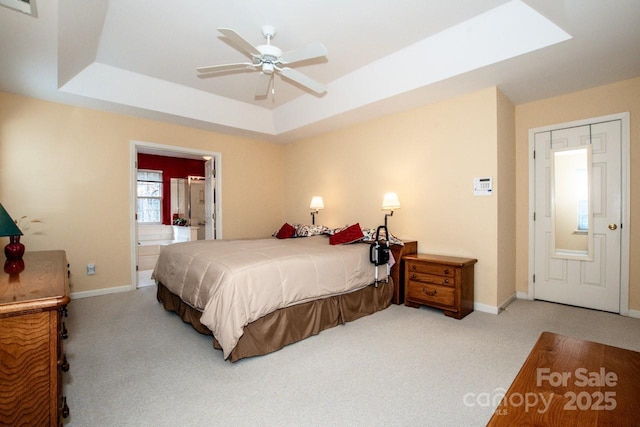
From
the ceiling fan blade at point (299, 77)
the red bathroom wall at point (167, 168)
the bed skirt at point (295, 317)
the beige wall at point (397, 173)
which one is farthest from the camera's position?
the red bathroom wall at point (167, 168)

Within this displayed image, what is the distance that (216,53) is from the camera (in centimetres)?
340

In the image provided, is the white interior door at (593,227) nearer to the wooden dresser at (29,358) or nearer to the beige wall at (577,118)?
the beige wall at (577,118)

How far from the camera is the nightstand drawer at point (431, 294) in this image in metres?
3.25

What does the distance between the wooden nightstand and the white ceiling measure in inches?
78.3

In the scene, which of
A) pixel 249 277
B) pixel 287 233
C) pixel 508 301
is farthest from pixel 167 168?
pixel 508 301

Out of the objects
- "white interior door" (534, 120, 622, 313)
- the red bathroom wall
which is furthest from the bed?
the red bathroom wall

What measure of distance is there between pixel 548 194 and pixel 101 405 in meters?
4.87

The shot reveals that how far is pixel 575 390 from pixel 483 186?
111 inches

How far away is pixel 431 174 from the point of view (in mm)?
3906

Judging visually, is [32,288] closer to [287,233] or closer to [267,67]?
[267,67]

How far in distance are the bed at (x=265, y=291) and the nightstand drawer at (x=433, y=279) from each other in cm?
33

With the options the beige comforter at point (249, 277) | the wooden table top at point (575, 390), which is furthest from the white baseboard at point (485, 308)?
the wooden table top at point (575, 390)

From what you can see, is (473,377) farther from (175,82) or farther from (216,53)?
(175,82)

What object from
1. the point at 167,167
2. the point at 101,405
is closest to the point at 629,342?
the point at 101,405
